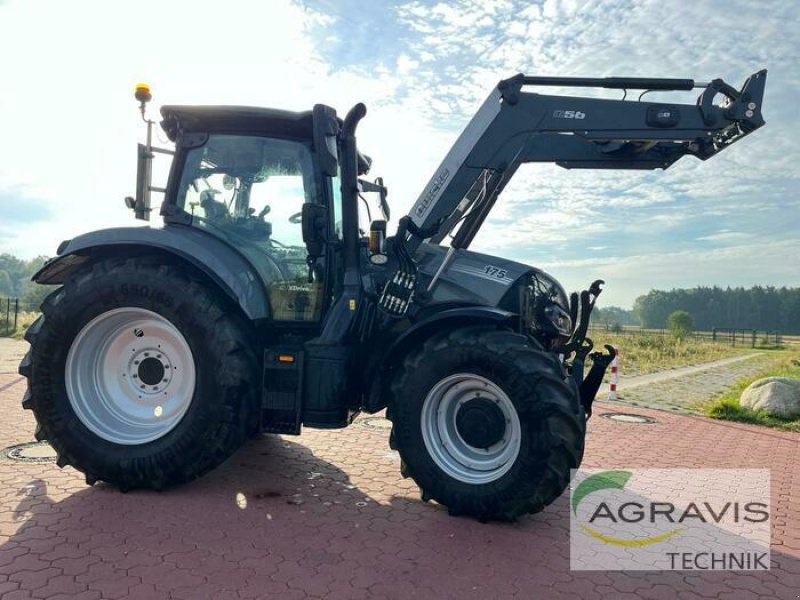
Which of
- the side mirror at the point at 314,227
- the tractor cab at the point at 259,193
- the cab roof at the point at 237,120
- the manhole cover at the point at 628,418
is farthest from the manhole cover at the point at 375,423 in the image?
the cab roof at the point at 237,120

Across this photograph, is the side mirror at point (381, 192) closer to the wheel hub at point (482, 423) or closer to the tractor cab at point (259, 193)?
the tractor cab at point (259, 193)

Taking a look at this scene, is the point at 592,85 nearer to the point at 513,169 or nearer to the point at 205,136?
the point at 513,169

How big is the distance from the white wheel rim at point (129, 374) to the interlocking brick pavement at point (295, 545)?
57 centimetres

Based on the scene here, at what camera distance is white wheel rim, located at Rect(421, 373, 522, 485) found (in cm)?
408

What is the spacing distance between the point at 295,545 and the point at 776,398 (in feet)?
29.0

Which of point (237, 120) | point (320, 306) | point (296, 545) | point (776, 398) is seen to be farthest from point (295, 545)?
point (776, 398)

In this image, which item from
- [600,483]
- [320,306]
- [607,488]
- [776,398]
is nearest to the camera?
[320,306]

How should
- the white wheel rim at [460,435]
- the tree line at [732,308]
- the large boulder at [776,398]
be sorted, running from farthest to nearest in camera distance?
the tree line at [732,308], the large boulder at [776,398], the white wheel rim at [460,435]

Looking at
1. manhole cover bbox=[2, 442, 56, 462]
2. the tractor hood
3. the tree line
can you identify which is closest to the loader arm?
the tractor hood

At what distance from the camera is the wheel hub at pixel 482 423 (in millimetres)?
4121

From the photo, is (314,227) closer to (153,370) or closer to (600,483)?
(153,370)

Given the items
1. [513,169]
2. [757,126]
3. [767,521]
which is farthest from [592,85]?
[767,521]

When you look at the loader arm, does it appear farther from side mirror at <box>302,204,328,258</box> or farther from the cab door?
the cab door

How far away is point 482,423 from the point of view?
4.13 meters
